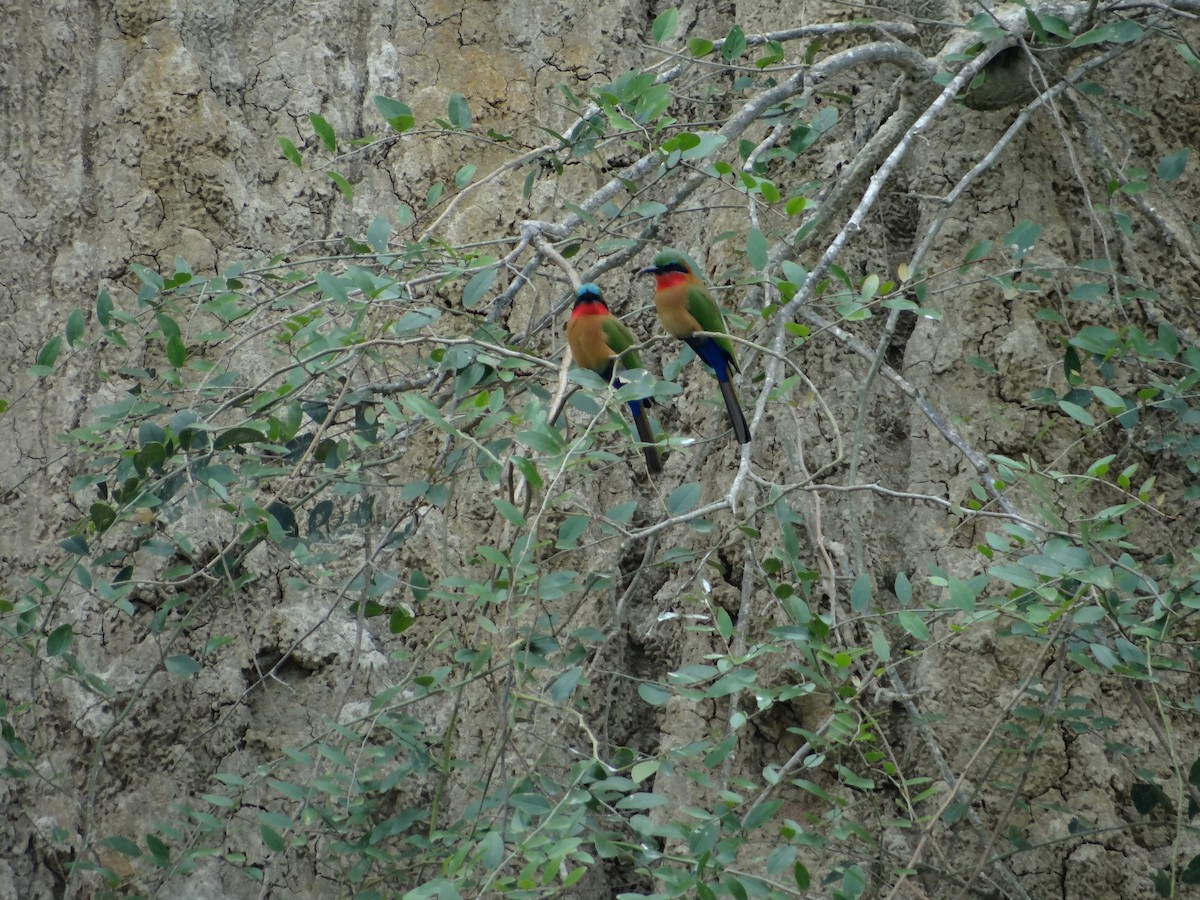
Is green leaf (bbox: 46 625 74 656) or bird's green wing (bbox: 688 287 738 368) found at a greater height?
bird's green wing (bbox: 688 287 738 368)

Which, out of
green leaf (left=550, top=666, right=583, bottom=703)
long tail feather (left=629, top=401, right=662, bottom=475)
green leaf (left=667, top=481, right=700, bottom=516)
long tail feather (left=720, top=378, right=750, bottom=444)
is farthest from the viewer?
long tail feather (left=629, top=401, right=662, bottom=475)

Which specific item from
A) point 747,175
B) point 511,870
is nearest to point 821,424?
point 747,175

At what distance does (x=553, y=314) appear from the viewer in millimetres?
2592

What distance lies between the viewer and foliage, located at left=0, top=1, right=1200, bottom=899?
202 centimetres

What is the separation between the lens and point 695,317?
9.04 ft

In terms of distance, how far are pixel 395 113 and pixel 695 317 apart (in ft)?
2.84

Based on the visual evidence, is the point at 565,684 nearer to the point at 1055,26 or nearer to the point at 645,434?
the point at 645,434

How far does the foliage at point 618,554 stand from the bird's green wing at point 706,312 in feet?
0.35

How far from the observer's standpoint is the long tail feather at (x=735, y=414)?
263cm

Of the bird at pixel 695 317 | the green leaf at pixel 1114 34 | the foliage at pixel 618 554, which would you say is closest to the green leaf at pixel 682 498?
the foliage at pixel 618 554

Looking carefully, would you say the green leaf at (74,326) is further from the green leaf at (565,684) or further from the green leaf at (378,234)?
the green leaf at (565,684)

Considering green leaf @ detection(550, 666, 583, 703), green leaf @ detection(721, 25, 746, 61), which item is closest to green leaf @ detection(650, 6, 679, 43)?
green leaf @ detection(721, 25, 746, 61)

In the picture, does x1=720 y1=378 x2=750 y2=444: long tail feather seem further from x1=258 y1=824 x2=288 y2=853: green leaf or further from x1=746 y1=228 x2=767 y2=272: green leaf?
x1=258 y1=824 x2=288 y2=853: green leaf

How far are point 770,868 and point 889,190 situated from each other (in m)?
2.07
